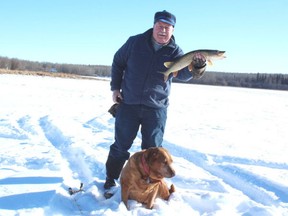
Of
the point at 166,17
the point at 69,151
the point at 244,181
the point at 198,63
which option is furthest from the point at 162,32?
the point at 69,151

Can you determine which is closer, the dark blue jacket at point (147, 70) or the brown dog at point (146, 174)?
the brown dog at point (146, 174)

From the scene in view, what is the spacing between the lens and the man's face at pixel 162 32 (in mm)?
4367

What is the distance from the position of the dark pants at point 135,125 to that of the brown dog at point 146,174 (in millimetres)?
578

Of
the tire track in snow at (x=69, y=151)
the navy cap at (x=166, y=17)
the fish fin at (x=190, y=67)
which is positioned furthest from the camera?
the tire track in snow at (x=69, y=151)

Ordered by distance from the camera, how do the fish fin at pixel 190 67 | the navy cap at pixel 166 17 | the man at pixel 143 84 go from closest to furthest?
the fish fin at pixel 190 67
the navy cap at pixel 166 17
the man at pixel 143 84

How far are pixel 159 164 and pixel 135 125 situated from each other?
92 centimetres

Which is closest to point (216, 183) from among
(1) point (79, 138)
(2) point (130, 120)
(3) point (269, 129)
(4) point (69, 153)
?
(2) point (130, 120)

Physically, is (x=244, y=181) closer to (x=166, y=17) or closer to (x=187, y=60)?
(x=187, y=60)

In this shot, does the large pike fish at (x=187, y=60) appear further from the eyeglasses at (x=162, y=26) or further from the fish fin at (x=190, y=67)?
the eyeglasses at (x=162, y=26)

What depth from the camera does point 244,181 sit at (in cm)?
592

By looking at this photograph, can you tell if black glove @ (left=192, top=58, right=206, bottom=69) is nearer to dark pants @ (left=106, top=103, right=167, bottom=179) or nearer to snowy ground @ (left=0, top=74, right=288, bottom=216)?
dark pants @ (left=106, top=103, right=167, bottom=179)

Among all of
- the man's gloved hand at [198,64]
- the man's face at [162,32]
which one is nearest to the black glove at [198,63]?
the man's gloved hand at [198,64]

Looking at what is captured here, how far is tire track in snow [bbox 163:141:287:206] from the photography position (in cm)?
523

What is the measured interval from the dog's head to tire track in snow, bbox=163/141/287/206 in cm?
184
